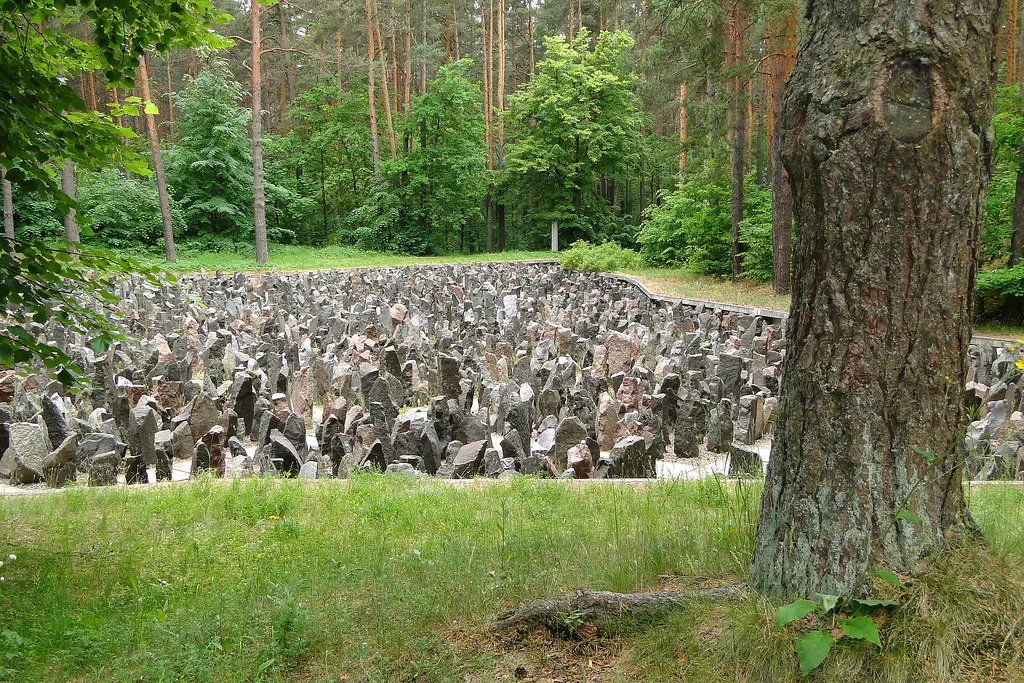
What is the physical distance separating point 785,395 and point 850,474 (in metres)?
0.33

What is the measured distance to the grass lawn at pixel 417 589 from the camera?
7.68 feet

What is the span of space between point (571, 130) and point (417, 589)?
116ft

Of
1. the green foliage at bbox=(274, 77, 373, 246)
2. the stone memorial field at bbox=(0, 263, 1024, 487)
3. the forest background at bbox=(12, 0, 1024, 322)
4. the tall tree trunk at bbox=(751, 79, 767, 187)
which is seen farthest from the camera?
the green foliage at bbox=(274, 77, 373, 246)

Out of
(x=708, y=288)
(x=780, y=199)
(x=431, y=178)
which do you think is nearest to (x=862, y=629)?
(x=780, y=199)

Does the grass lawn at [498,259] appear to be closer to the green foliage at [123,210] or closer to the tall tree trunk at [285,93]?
the green foliage at [123,210]

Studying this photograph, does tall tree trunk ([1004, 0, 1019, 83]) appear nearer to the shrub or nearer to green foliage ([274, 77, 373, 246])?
the shrub

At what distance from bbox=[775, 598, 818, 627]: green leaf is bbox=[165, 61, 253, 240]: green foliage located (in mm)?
33136

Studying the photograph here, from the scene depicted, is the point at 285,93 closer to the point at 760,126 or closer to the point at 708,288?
the point at 760,126

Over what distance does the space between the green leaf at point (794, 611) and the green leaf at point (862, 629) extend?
0.11 m

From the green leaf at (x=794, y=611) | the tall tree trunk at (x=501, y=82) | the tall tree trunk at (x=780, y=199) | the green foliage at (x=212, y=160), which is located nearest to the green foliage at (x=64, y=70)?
the green leaf at (x=794, y=611)

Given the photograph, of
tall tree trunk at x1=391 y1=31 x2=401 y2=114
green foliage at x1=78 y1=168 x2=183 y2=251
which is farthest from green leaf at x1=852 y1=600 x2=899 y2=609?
tall tree trunk at x1=391 y1=31 x2=401 y2=114

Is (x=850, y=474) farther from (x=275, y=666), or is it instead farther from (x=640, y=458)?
(x=640, y=458)

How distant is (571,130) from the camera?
1436 inches

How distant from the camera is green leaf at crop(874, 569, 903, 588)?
2.25 metres
